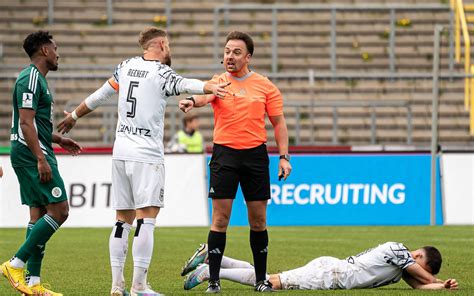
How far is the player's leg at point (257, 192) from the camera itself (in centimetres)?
1039

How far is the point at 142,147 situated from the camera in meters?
9.62

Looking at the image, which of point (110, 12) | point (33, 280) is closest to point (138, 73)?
point (33, 280)

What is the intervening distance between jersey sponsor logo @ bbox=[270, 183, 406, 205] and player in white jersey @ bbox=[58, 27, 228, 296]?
423 inches

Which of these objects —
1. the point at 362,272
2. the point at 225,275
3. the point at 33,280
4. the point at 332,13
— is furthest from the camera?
the point at 332,13

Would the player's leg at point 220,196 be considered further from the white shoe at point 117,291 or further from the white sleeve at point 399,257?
the white sleeve at point 399,257

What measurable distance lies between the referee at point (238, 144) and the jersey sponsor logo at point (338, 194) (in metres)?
10.0

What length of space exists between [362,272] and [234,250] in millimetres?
4513

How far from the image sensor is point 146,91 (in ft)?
31.7

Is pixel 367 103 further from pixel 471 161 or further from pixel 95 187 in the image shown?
pixel 95 187

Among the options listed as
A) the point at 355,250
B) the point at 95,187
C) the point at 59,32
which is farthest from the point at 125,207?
the point at 59,32

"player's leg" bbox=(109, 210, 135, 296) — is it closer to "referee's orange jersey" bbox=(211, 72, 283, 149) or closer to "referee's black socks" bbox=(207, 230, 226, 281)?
"referee's black socks" bbox=(207, 230, 226, 281)

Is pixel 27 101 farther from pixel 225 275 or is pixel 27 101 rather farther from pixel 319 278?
pixel 319 278

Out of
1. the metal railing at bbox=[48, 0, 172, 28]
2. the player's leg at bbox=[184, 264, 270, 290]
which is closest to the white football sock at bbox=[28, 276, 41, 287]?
the player's leg at bbox=[184, 264, 270, 290]

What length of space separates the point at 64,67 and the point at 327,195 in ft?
28.4
